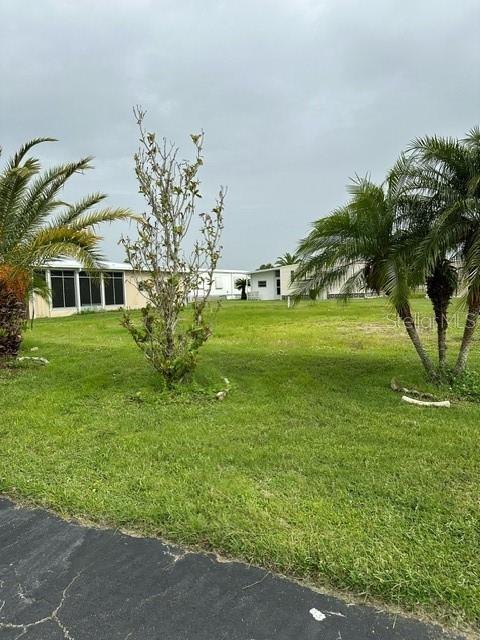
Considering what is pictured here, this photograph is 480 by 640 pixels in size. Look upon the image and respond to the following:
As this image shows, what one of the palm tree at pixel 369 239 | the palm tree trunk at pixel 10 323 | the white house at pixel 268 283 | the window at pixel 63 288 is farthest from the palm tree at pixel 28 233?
the white house at pixel 268 283

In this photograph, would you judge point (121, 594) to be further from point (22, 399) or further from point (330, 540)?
point (22, 399)

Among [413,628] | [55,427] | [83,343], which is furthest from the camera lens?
[83,343]

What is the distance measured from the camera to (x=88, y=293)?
88.9 ft

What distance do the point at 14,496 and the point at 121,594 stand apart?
155cm

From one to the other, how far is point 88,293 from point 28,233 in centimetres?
1899

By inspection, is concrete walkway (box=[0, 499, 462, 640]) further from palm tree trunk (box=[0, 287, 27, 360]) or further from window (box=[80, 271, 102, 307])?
window (box=[80, 271, 102, 307])

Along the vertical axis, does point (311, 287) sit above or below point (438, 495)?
above

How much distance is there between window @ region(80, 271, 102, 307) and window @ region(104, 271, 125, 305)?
0.67m

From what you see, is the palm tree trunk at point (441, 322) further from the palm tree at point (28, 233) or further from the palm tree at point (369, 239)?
the palm tree at point (28, 233)

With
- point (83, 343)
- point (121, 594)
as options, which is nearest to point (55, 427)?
point (121, 594)

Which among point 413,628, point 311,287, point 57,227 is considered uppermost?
point 57,227

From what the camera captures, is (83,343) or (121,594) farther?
(83,343)

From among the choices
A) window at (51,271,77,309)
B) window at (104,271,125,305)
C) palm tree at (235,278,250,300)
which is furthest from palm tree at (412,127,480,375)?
palm tree at (235,278,250,300)

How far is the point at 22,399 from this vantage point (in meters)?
6.16
